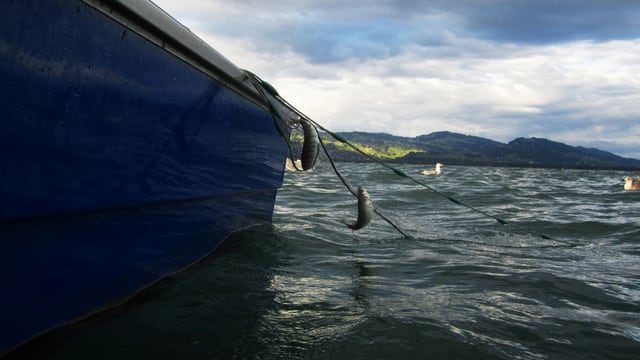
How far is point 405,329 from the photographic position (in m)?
2.80

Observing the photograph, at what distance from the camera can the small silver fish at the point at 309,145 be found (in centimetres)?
433

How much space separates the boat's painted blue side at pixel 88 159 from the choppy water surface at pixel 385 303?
31 cm

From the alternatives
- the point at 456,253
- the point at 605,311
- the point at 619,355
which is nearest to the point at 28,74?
the point at 619,355

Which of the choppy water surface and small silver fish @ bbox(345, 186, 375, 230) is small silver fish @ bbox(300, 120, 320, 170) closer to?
small silver fish @ bbox(345, 186, 375, 230)

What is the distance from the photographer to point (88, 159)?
84.6 inches

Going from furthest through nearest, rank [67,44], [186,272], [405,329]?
[186,272] → [405,329] → [67,44]

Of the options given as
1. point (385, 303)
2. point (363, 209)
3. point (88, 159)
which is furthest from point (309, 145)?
point (88, 159)

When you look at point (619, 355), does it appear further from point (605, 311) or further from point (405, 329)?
point (405, 329)

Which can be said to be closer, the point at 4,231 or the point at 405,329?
the point at 4,231

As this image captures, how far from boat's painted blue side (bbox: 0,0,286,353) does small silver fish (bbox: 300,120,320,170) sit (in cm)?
97

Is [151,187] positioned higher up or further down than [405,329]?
higher up

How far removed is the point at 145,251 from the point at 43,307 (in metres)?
0.88

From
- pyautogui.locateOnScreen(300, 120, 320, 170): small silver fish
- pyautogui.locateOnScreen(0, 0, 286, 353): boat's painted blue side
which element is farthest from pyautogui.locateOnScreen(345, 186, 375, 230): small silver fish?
pyautogui.locateOnScreen(0, 0, 286, 353): boat's painted blue side

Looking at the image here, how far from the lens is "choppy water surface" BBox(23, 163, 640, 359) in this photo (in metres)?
2.52
